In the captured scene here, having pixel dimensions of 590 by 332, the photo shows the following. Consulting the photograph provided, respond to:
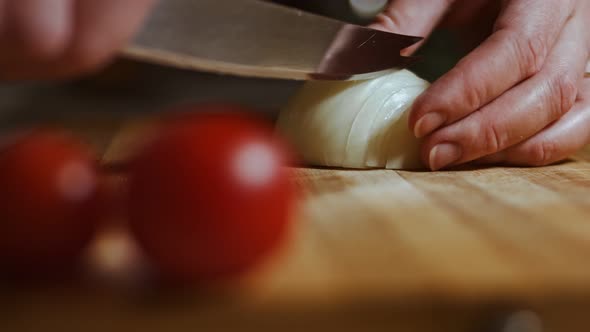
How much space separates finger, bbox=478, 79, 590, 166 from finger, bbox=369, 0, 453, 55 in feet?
0.97

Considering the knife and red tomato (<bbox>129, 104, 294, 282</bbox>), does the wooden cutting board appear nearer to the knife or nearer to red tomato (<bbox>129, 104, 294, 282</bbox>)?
red tomato (<bbox>129, 104, 294, 282</bbox>)

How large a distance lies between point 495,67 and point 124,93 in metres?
2.48

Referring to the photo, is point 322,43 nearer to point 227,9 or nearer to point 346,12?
point 227,9

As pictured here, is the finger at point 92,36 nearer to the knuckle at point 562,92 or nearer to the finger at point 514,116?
the finger at point 514,116

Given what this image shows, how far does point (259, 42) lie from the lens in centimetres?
108

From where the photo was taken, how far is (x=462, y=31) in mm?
1646

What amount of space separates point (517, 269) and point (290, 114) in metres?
0.71

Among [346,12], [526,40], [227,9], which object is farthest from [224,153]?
[346,12]

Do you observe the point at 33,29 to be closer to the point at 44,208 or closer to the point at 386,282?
the point at 44,208

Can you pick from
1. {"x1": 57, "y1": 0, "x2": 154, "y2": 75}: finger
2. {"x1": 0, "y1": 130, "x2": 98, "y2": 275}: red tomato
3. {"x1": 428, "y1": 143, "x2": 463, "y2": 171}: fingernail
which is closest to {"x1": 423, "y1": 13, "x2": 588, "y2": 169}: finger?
{"x1": 428, "y1": 143, "x2": 463, "y2": 171}: fingernail

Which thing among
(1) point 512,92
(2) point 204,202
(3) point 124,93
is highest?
(2) point 204,202

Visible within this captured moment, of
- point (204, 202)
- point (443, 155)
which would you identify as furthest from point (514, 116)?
point (204, 202)

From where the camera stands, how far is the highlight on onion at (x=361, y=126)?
48.1 inches

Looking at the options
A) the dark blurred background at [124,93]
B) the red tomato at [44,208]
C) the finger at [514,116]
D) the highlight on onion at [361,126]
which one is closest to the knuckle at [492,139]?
the finger at [514,116]
